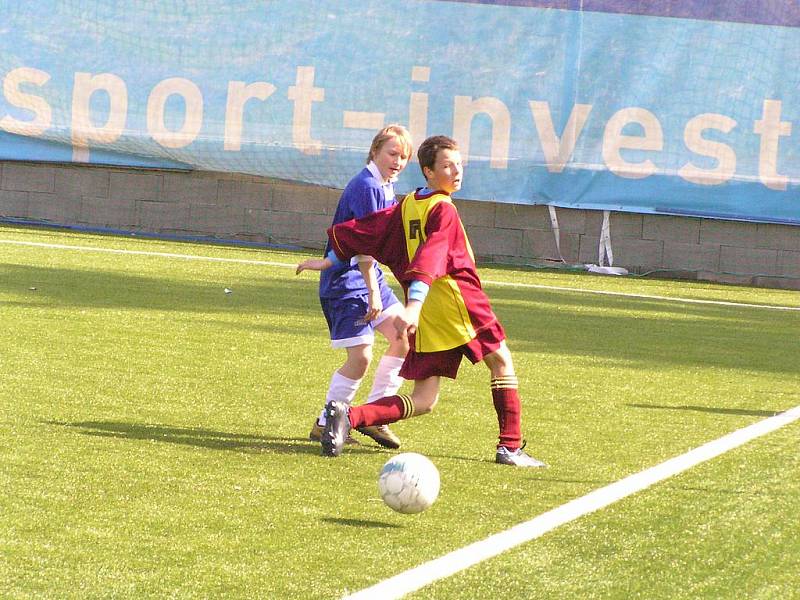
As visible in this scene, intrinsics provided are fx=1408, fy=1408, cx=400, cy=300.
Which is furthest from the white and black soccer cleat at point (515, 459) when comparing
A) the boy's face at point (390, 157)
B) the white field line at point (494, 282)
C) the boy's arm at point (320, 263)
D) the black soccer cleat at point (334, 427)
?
the white field line at point (494, 282)

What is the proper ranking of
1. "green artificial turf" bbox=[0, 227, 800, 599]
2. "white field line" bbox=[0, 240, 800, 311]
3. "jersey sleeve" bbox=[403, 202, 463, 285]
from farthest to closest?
"white field line" bbox=[0, 240, 800, 311] < "jersey sleeve" bbox=[403, 202, 463, 285] < "green artificial turf" bbox=[0, 227, 800, 599]

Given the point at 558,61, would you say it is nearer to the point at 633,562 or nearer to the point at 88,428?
the point at 88,428

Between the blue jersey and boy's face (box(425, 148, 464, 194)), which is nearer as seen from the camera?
boy's face (box(425, 148, 464, 194))

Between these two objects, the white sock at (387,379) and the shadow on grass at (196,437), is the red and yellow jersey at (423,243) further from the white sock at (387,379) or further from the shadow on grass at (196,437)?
the shadow on grass at (196,437)

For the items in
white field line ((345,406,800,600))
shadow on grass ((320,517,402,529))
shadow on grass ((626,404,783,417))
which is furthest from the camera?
shadow on grass ((626,404,783,417))

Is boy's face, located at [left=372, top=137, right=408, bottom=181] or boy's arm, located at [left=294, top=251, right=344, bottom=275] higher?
boy's face, located at [left=372, top=137, right=408, bottom=181]

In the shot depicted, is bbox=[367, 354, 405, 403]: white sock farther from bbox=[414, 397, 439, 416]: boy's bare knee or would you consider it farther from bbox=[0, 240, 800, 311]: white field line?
bbox=[0, 240, 800, 311]: white field line

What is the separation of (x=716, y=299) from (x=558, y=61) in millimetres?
4009

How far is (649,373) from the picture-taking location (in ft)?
29.1

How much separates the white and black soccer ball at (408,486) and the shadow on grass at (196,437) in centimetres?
117

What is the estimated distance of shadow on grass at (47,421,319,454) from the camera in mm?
5762

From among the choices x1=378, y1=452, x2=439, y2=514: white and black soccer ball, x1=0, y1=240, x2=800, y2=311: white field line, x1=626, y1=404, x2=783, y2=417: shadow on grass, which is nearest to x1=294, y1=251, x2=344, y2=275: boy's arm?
x1=378, y1=452, x2=439, y2=514: white and black soccer ball

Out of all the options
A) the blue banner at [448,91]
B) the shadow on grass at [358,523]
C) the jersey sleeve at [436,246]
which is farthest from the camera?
the blue banner at [448,91]

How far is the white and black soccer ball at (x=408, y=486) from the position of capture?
4543 mm
